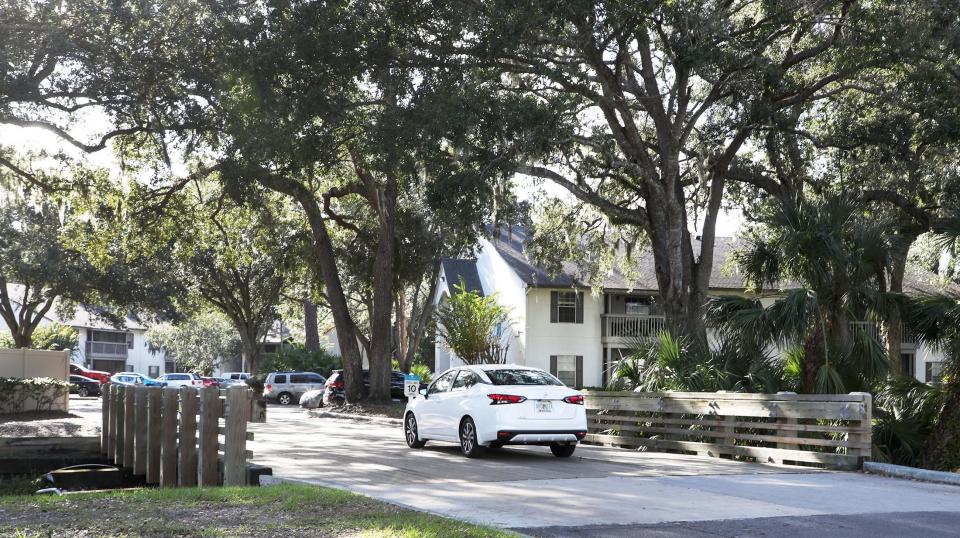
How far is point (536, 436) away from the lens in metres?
16.1

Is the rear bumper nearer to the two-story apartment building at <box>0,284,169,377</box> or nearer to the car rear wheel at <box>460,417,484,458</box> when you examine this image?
the car rear wheel at <box>460,417,484,458</box>

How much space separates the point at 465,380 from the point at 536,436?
1834 millimetres

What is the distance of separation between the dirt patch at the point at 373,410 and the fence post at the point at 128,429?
1458 centimetres

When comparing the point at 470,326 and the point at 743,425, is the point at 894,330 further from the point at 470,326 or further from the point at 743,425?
the point at 470,326

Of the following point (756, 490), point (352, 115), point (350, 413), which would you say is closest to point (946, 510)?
point (756, 490)

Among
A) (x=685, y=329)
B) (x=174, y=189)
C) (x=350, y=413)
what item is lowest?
(x=350, y=413)

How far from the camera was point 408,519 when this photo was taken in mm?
8664

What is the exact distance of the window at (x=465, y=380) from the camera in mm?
17017

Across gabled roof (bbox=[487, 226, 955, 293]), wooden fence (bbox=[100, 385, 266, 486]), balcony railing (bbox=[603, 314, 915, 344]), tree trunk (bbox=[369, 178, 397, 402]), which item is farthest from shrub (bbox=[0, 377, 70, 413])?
balcony railing (bbox=[603, 314, 915, 344])

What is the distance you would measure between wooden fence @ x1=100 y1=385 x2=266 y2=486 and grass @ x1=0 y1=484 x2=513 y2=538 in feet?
6.00

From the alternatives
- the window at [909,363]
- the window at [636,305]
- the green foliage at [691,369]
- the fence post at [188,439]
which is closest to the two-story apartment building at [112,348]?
the window at [636,305]

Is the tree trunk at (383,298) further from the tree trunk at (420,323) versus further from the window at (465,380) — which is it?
the window at (465,380)

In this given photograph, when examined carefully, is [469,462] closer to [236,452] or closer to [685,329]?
[236,452]

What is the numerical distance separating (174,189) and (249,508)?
23.9 metres
